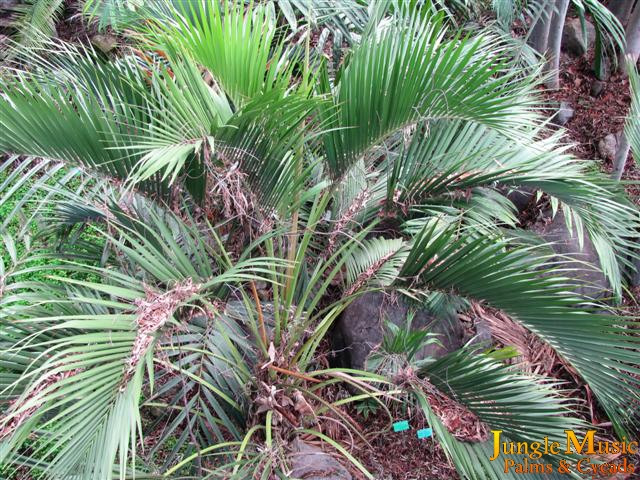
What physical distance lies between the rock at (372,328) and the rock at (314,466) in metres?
0.58

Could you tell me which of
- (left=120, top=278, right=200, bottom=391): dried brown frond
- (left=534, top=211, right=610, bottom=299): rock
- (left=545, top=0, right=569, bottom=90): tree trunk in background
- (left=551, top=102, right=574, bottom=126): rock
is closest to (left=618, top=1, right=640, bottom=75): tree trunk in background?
(left=545, top=0, right=569, bottom=90): tree trunk in background

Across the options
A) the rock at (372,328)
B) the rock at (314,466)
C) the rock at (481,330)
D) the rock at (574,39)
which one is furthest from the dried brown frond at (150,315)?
the rock at (574,39)

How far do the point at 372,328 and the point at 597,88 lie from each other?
2439 millimetres

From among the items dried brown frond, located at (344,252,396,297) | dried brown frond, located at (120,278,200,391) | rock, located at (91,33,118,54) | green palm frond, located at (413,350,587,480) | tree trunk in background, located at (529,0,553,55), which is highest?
rock, located at (91,33,118,54)

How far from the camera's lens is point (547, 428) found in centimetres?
142

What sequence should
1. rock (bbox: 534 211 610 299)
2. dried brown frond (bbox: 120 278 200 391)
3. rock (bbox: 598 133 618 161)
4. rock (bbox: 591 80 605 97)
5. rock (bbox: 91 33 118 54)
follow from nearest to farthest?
dried brown frond (bbox: 120 278 200 391) < rock (bbox: 534 211 610 299) < rock (bbox: 598 133 618 161) < rock (bbox: 591 80 605 97) < rock (bbox: 91 33 118 54)

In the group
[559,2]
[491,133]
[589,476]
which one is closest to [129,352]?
[589,476]

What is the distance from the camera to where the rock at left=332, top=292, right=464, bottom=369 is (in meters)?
2.30

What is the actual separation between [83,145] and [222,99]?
1.41 ft

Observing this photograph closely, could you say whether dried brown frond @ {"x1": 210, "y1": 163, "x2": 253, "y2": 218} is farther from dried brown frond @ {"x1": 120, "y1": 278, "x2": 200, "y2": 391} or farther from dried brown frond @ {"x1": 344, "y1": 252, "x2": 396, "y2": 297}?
dried brown frond @ {"x1": 344, "y1": 252, "x2": 396, "y2": 297}

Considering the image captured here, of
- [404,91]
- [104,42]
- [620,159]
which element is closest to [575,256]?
[620,159]

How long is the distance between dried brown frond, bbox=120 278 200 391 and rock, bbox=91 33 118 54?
3.44m

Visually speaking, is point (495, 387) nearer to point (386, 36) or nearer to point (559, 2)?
point (386, 36)

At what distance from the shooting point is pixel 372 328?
2.33 metres
